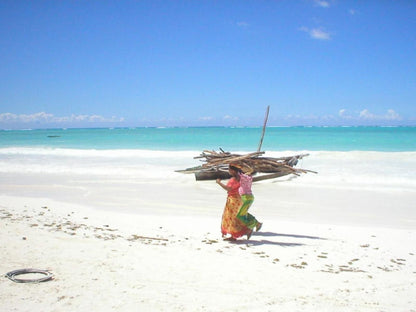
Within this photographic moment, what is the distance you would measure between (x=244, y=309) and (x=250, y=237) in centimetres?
287

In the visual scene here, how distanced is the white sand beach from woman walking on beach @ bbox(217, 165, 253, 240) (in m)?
0.22

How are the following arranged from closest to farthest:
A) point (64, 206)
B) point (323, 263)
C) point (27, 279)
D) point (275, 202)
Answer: point (27, 279)
point (323, 263)
point (64, 206)
point (275, 202)

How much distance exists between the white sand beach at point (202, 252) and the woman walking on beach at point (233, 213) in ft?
0.71

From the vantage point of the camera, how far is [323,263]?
4820 mm

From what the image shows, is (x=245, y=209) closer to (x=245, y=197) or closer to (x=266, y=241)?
(x=245, y=197)

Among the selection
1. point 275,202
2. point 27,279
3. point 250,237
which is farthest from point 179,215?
point 27,279

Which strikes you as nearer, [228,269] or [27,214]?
[228,269]

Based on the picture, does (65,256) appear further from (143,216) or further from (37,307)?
(143,216)

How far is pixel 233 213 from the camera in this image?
19.5ft

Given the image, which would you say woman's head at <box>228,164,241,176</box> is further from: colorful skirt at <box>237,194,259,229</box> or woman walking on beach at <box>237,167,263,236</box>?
colorful skirt at <box>237,194,259,229</box>

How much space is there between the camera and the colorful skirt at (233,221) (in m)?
5.89

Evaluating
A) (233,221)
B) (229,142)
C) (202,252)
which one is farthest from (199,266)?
(229,142)

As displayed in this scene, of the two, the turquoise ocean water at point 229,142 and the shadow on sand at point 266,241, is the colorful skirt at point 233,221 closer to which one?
the shadow on sand at point 266,241

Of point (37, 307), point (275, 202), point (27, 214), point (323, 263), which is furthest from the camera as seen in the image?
point (275, 202)
